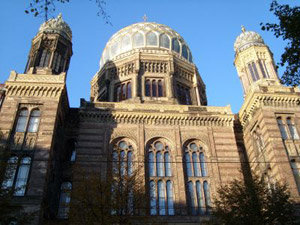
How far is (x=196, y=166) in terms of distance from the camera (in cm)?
2173

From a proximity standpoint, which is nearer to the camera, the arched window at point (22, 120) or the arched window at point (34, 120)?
the arched window at point (22, 120)

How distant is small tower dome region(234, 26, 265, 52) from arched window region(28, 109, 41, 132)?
18236 millimetres

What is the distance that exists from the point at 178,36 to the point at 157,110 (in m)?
14.6

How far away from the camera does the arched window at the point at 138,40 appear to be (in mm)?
32781

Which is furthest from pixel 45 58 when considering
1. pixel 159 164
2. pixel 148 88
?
pixel 159 164

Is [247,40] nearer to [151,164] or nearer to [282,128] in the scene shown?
[282,128]

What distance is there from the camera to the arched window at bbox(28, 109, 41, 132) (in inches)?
790

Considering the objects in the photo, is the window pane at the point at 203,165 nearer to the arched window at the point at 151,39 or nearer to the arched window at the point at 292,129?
the arched window at the point at 292,129

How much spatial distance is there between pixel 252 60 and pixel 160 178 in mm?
13613

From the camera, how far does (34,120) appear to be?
2047 cm

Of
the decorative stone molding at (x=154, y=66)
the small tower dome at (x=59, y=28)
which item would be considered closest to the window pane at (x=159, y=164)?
the decorative stone molding at (x=154, y=66)

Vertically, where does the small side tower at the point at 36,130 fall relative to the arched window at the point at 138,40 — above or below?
below

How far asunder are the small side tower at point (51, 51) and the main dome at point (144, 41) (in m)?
6.93

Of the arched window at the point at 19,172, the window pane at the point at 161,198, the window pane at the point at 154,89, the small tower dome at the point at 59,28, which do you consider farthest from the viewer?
the window pane at the point at 154,89
